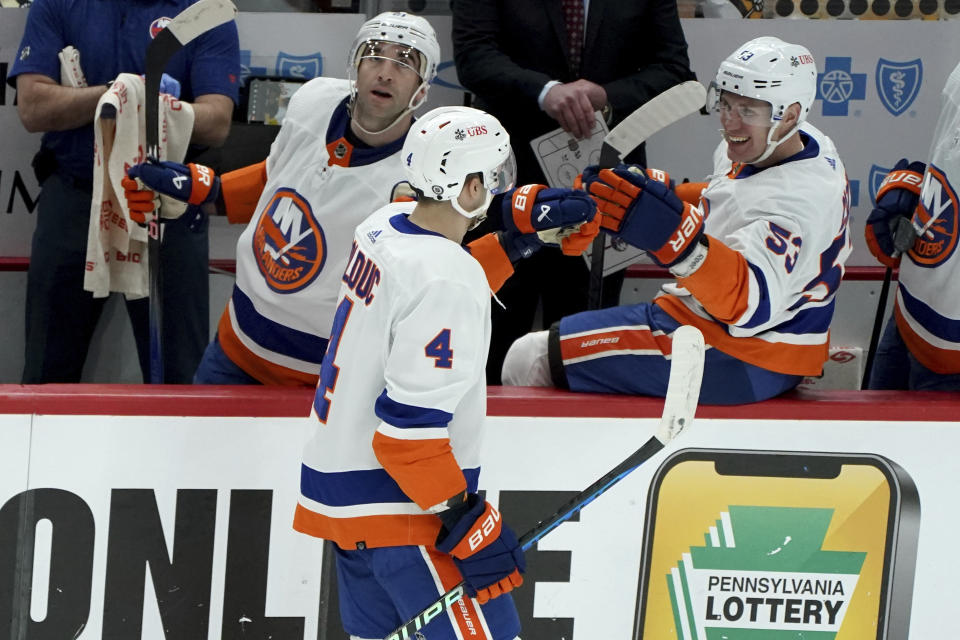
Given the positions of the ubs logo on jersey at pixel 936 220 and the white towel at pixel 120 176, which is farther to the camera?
the white towel at pixel 120 176

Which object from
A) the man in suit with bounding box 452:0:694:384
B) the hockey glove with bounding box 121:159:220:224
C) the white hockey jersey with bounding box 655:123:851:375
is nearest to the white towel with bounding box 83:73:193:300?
the hockey glove with bounding box 121:159:220:224

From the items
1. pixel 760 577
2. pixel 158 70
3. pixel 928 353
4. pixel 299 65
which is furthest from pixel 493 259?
pixel 299 65

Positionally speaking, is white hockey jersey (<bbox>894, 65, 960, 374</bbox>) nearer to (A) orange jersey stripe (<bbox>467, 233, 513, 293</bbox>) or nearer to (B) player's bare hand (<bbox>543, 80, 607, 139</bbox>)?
(B) player's bare hand (<bbox>543, 80, 607, 139</bbox>)

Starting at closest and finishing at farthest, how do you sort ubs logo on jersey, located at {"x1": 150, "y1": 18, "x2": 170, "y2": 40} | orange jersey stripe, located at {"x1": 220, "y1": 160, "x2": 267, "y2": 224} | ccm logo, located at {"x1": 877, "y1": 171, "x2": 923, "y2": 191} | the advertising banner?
the advertising banner → orange jersey stripe, located at {"x1": 220, "y1": 160, "x2": 267, "y2": 224} → ccm logo, located at {"x1": 877, "y1": 171, "x2": 923, "y2": 191} → ubs logo on jersey, located at {"x1": 150, "y1": 18, "x2": 170, "y2": 40}

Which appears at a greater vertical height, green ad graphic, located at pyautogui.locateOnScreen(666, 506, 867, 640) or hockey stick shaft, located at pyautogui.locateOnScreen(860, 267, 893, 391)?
hockey stick shaft, located at pyautogui.locateOnScreen(860, 267, 893, 391)

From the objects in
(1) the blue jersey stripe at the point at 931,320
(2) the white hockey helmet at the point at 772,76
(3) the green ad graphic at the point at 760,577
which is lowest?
(3) the green ad graphic at the point at 760,577

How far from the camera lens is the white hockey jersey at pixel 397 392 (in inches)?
80.6

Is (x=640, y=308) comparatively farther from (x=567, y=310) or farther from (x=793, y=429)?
(x=567, y=310)

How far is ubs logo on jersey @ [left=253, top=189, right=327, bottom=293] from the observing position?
9.18 feet

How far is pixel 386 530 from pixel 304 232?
876 millimetres

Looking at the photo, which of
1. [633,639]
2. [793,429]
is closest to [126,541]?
[633,639]

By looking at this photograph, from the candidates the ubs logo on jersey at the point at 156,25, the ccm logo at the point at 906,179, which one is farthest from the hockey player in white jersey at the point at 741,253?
the ubs logo on jersey at the point at 156,25

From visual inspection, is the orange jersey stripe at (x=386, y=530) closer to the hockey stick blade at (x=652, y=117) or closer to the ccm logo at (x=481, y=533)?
the ccm logo at (x=481, y=533)

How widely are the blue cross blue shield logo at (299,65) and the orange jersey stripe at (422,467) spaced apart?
2441 millimetres
